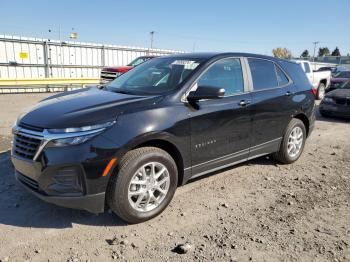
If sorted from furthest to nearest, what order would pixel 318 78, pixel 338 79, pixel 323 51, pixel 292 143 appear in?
pixel 323 51 → pixel 338 79 → pixel 318 78 → pixel 292 143

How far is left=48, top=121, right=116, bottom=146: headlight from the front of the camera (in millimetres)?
2990

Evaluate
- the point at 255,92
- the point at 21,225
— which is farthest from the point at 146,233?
the point at 255,92

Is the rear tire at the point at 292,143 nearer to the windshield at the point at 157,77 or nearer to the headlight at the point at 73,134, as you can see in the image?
the windshield at the point at 157,77

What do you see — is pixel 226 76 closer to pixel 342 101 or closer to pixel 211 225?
pixel 211 225

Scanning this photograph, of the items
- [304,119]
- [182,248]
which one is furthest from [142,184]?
[304,119]

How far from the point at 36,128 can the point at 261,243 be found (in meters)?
2.46

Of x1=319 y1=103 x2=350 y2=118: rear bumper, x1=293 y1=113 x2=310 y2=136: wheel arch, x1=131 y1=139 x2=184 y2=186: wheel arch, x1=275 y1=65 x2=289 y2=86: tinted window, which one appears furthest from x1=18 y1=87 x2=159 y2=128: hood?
x1=319 y1=103 x2=350 y2=118: rear bumper

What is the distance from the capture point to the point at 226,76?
4.27m

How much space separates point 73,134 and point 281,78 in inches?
138

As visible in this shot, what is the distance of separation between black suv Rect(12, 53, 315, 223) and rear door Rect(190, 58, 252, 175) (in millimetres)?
13

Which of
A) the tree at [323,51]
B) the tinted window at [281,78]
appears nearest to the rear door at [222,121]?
the tinted window at [281,78]

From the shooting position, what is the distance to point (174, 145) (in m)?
3.57

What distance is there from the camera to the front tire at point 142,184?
10.5 feet

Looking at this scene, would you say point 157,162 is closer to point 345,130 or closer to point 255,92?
point 255,92
